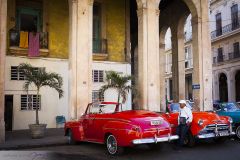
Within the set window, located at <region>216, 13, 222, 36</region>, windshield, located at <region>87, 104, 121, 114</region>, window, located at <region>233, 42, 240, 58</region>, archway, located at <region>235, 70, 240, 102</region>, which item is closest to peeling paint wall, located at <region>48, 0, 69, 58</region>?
windshield, located at <region>87, 104, 121, 114</region>

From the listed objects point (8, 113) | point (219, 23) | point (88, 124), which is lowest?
point (88, 124)

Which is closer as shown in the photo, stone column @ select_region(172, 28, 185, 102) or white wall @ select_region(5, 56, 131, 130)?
white wall @ select_region(5, 56, 131, 130)

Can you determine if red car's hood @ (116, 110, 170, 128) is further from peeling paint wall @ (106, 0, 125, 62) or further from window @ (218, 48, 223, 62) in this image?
window @ (218, 48, 223, 62)

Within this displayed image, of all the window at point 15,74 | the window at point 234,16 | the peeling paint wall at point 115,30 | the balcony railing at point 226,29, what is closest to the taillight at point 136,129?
the window at point 15,74

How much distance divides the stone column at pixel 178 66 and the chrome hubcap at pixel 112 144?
1424 cm

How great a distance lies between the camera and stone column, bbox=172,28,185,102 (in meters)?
24.4

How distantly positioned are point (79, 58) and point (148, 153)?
7.54 metres

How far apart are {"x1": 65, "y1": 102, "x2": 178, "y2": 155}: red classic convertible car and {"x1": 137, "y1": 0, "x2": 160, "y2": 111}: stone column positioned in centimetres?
618

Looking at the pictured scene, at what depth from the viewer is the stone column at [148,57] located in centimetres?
1809

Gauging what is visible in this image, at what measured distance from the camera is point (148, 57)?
18328 millimetres

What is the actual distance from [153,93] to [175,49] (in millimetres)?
7462

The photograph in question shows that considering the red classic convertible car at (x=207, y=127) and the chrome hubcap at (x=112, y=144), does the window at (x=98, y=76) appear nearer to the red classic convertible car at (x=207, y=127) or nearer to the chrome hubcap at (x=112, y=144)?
the red classic convertible car at (x=207, y=127)

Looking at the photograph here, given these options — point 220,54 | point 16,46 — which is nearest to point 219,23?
point 220,54

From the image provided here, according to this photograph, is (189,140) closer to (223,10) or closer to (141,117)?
(141,117)
